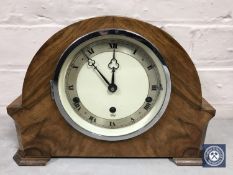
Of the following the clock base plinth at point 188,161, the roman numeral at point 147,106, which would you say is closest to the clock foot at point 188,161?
the clock base plinth at point 188,161

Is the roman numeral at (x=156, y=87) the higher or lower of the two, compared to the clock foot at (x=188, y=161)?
higher

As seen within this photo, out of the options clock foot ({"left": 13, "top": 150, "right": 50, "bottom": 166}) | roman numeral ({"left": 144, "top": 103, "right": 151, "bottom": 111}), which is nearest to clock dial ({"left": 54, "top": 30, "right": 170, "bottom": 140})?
roman numeral ({"left": 144, "top": 103, "right": 151, "bottom": 111})

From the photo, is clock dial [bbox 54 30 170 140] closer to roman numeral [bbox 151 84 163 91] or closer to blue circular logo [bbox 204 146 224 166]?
roman numeral [bbox 151 84 163 91]

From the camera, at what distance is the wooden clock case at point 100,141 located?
0.66m

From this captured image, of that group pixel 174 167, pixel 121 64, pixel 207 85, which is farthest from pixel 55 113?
pixel 207 85

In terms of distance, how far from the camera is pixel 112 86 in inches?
27.3

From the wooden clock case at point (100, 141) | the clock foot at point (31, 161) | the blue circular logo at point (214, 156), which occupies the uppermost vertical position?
the wooden clock case at point (100, 141)

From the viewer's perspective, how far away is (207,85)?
0.96m

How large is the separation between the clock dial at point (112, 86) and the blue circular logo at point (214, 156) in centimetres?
12

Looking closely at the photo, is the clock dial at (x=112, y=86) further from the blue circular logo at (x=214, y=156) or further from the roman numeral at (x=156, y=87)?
the blue circular logo at (x=214, y=156)

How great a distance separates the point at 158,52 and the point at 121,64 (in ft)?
0.26

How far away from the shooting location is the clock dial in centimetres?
68

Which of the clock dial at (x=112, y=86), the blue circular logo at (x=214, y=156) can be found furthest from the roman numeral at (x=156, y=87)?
the blue circular logo at (x=214, y=156)

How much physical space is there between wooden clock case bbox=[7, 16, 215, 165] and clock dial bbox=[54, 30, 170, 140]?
16 mm
